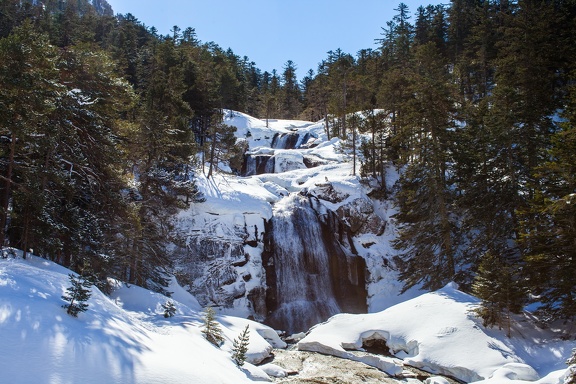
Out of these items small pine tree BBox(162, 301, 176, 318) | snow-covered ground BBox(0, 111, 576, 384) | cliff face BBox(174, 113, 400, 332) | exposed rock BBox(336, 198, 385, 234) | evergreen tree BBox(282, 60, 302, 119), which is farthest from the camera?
evergreen tree BBox(282, 60, 302, 119)

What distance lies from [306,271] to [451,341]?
1308 cm

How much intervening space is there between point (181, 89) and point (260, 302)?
21.6 metres

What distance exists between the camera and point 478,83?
44.8 meters

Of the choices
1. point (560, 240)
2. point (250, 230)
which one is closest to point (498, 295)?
point (560, 240)

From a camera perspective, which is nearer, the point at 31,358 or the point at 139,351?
the point at 31,358

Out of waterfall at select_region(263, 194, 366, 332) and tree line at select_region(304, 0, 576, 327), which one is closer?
tree line at select_region(304, 0, 576, 327)

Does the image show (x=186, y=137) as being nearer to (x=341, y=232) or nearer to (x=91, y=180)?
(x=91, y=180)

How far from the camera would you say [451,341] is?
13.9 meters

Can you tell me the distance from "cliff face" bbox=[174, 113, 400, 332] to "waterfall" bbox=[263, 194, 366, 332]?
2.5 inches

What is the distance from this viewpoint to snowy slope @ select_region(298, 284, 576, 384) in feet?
40.1

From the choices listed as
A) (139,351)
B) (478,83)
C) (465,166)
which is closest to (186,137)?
(465,166)

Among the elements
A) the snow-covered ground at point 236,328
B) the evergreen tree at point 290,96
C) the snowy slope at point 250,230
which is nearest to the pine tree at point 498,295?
the snow-covered ground at point 236,328

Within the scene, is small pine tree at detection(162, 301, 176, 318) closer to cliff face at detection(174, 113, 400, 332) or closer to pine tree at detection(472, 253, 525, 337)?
cliff face at detection(174, 113, 400, 332)

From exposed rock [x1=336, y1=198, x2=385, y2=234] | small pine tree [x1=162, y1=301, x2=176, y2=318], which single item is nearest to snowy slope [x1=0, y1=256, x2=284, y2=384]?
small pine tree [x1=162, y1=301, x2=176, y2=318]
